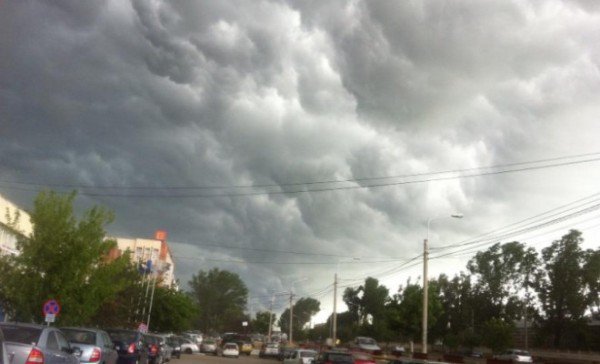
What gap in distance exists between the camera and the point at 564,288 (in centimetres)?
8419

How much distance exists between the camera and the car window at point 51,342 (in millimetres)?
13688

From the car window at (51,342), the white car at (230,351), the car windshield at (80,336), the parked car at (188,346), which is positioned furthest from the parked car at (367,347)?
the car window at (51,342)

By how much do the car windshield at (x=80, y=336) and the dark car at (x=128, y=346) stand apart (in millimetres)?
5399

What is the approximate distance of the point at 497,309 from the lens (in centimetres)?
9594

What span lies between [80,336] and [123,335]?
653 cm

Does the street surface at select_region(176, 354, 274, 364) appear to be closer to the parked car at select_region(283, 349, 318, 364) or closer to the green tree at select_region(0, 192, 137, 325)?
the parked car at select_region(283, 349, 318, 364)

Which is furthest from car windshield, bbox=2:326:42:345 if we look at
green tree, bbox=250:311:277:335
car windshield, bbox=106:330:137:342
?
green tree, bbox=250:311:277:335

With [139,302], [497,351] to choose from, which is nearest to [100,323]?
[139,302]

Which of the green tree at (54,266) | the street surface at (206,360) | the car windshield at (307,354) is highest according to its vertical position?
the green tree at (54,266)

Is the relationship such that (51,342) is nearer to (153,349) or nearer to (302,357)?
(153,349)

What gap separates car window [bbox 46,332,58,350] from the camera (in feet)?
44.9

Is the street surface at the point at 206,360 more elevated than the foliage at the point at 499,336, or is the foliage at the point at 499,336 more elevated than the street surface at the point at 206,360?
the foliage at the point at 499,336

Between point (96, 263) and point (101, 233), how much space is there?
5.27 feet

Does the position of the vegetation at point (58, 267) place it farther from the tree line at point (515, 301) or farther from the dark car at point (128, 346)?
the tree line at point (515, 301)
